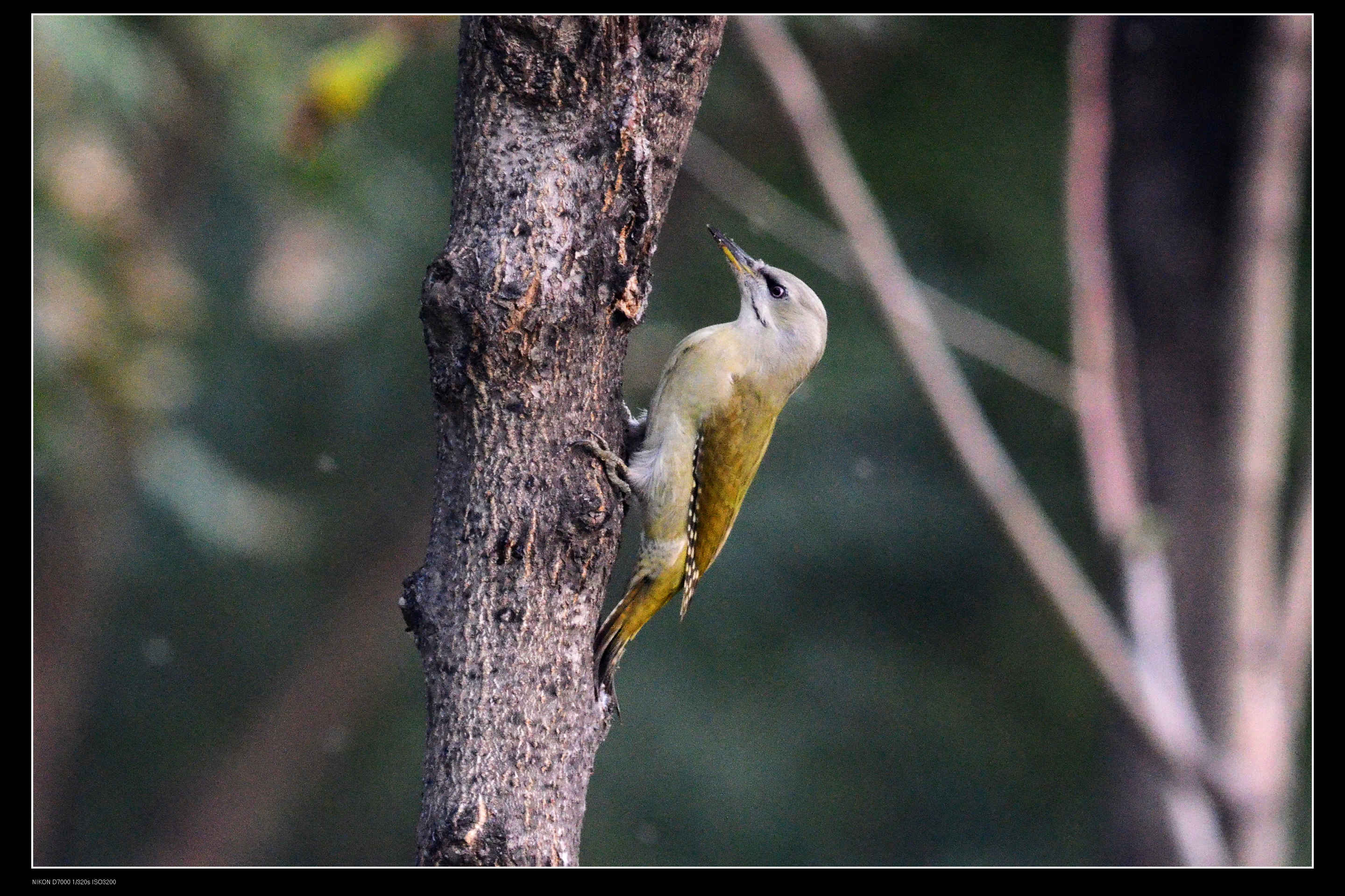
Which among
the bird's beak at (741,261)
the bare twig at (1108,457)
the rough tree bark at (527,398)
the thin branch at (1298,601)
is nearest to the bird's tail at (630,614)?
the rough tree bark at (527,398)

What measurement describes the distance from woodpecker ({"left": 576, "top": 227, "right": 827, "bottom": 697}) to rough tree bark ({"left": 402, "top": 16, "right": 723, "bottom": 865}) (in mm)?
974

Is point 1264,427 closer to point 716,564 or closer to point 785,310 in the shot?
point 785,310

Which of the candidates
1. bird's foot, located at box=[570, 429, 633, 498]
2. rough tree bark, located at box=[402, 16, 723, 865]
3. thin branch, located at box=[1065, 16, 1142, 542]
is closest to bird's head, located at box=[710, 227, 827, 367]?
thin branch, located at box=[1065, 16, 1142, 542]

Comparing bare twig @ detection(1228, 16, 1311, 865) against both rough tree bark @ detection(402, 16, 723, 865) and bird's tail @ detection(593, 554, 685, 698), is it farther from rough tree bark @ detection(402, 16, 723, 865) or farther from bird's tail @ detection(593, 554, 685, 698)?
rough tree bark @ detection(402, 16, 723, 865)

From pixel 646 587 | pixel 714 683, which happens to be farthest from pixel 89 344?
pixel 714 683

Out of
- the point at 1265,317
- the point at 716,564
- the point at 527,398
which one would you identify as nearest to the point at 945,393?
the point at 1265,317

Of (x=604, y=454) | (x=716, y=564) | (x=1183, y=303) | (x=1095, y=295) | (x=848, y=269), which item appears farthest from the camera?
(x=716, y=564)

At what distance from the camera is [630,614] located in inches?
138

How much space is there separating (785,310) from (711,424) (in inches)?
20.6

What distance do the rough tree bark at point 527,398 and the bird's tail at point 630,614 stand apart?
13.8 inches

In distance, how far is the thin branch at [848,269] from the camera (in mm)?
4875

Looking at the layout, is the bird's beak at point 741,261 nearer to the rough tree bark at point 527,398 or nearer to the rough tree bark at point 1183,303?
the rough tree bark at point 527,398

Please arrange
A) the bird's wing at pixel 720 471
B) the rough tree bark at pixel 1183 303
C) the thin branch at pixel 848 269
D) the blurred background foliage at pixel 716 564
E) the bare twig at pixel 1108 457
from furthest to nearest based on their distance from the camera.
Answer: the blurred background foliage at pixel 716 564 < the rough tree bark at pixel 1183 303 < the thin branch at pixel 848 269 < the bare twig at pixel 1108 457 < the bird's wing at pixel 720 471
